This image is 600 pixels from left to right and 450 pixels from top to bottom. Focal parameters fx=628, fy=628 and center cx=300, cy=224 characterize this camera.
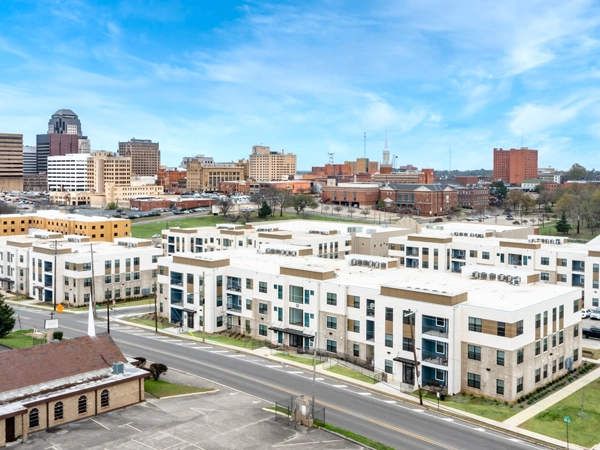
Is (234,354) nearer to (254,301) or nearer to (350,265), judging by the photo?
(254,301)

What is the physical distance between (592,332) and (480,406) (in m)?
28.9

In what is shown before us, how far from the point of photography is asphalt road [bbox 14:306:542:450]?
135 ft

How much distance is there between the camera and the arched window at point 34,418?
3928cm

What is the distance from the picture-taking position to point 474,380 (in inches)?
2019

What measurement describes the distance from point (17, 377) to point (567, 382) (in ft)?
145

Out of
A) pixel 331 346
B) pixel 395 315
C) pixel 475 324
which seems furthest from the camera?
pixel 331 346

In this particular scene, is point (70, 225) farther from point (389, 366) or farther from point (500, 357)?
point (500, 357)

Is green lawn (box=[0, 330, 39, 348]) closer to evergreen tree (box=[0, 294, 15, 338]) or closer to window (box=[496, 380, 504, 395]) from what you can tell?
evergreen tree (box=[0, 294, 15, 338])

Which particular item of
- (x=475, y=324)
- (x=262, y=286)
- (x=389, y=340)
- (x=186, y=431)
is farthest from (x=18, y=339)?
(x=475, y=324)

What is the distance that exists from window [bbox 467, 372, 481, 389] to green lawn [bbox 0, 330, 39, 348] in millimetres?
41005

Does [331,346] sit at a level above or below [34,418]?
below

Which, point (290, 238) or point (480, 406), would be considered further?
point (290, 238)

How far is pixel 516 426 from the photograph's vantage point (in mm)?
44344

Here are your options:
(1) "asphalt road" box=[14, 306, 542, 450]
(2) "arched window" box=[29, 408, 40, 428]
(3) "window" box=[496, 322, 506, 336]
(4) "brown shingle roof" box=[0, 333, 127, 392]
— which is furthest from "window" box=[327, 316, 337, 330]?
(2) "arched window" box=[29, 408, 40, 428]
